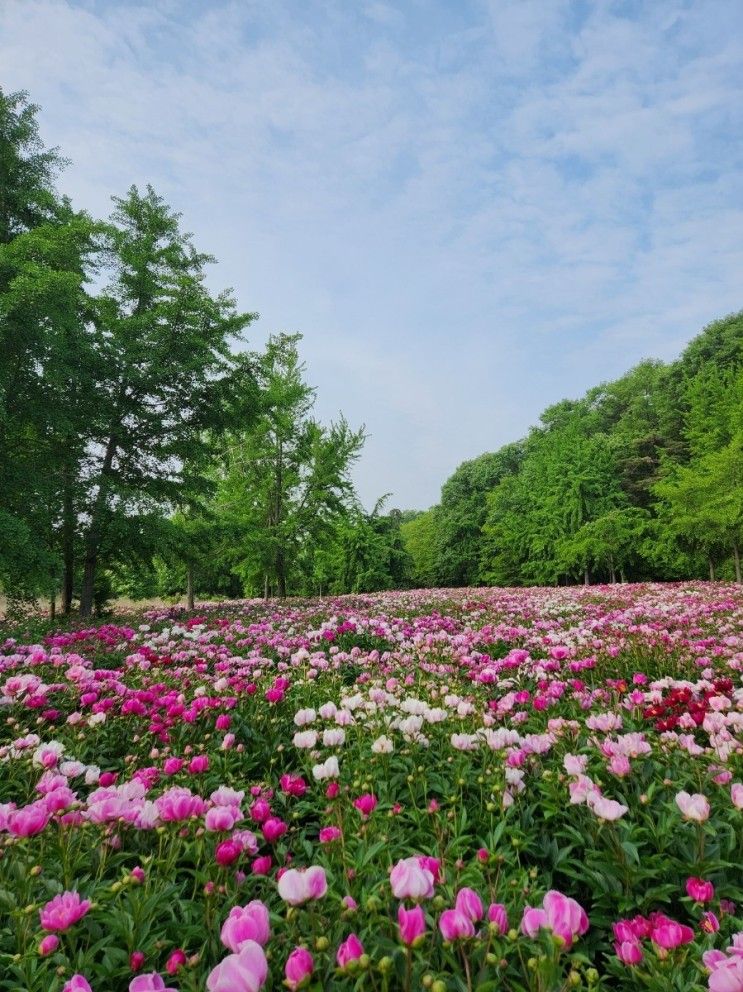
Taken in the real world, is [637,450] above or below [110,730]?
above

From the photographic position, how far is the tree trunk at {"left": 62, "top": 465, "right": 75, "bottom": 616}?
39.8 feet

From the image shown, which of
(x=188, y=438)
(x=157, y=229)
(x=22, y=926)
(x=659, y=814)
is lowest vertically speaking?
(x=659, y=814)

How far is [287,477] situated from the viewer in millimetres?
19344

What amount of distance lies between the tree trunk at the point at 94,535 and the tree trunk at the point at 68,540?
0.43 m

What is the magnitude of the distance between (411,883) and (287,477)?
1833cm

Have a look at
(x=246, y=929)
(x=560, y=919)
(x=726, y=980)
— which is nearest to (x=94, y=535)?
(x=246, y=929)

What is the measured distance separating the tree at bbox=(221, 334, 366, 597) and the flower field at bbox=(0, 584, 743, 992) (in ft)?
45.9

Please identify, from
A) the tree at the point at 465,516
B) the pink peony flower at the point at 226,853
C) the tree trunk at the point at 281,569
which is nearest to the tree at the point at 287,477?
the tree trunk at the point at 281,569

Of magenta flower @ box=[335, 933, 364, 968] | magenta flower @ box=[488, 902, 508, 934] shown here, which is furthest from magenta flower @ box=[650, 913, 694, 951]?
magenta flower @ box=[335, 933, 364, 968]

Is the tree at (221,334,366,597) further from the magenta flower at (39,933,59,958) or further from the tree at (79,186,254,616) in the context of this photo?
the magenta flower at (39,933,59,958)

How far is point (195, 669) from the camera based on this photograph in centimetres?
512

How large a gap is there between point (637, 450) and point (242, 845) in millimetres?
39191

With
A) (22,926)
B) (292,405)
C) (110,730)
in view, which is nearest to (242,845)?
(22,926)

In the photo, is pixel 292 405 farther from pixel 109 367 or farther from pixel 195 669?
pixel 195 669
